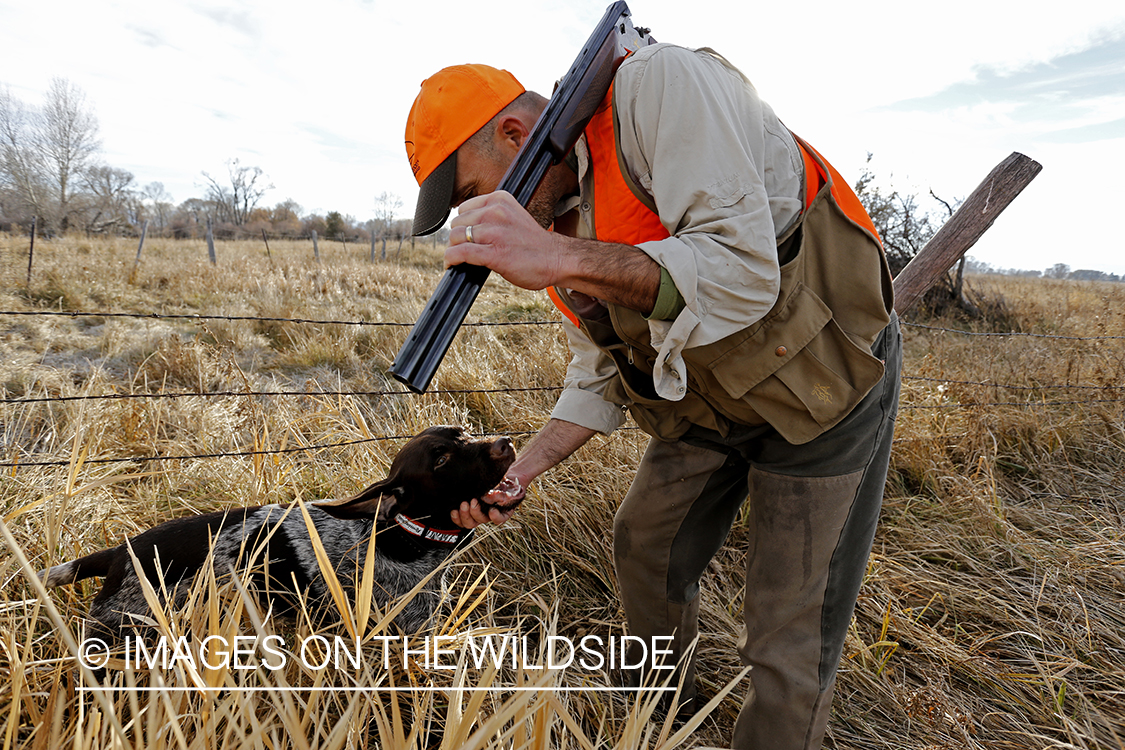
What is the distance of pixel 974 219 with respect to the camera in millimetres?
3207

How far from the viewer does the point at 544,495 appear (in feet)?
9.61

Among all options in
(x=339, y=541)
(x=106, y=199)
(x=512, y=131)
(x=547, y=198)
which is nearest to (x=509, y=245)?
(x=547, y=198)

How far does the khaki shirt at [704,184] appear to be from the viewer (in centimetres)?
123

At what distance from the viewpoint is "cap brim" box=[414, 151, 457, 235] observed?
1834 millimetres

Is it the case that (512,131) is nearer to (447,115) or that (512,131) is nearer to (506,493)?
(447,115)

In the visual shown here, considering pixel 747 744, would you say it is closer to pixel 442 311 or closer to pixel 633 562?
pixel 633 562

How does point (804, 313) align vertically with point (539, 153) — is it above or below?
below

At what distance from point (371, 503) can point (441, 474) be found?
287 millimetres

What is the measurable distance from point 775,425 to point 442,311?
3.05 feet

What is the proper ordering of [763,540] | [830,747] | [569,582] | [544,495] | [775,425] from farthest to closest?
[544,495] → [569,582] → [830,747] → [763,540] → [775,425]

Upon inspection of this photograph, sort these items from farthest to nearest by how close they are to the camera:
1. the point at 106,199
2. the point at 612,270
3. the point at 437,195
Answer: the point at 106,199 < the point at 437,195 < the point at 612,270

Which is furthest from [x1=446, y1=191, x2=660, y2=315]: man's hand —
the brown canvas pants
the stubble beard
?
the brown canvas pants

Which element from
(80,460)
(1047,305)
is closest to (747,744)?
(80,460)

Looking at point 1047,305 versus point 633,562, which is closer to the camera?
point 633,562
